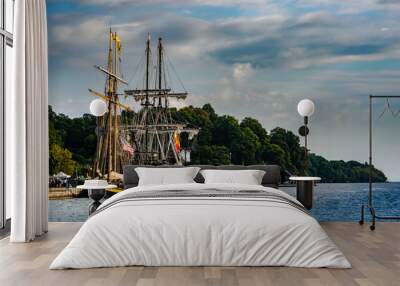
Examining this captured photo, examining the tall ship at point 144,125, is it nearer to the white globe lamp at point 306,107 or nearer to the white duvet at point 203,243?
the white globe lamp at point 306,107

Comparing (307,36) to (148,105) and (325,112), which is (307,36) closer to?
(325,112)

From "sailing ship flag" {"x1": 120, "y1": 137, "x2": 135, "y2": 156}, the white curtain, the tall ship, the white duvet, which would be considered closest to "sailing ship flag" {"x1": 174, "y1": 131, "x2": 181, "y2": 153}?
the tall ship

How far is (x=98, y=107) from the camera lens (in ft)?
23.3

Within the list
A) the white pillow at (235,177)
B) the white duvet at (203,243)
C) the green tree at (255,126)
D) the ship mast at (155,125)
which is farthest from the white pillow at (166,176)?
the white duvet at (203,243)

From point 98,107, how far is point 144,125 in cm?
72

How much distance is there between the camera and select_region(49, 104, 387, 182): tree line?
752 cm

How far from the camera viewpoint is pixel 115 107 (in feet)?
24.7

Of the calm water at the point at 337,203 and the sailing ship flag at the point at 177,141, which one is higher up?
the sailing ship flag at the point at 177,141

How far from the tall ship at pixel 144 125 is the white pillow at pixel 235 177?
1.12 m

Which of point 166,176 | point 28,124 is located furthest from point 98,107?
point 28,124

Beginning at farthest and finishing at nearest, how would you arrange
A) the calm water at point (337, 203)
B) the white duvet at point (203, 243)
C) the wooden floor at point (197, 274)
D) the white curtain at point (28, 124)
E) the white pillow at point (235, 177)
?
the calm water at point (337, 203) < the white pillow at point (235, 177) < the white curtain at point (28, 124) < the white duvet at point (203, 243) < the wooden floor at point (197, 274)

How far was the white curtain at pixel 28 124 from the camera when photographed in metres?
5.51

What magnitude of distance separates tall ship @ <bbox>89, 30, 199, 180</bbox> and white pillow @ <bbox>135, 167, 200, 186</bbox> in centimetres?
96

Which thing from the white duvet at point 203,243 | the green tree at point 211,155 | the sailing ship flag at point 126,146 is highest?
the sailing ship flag at point 126,146
